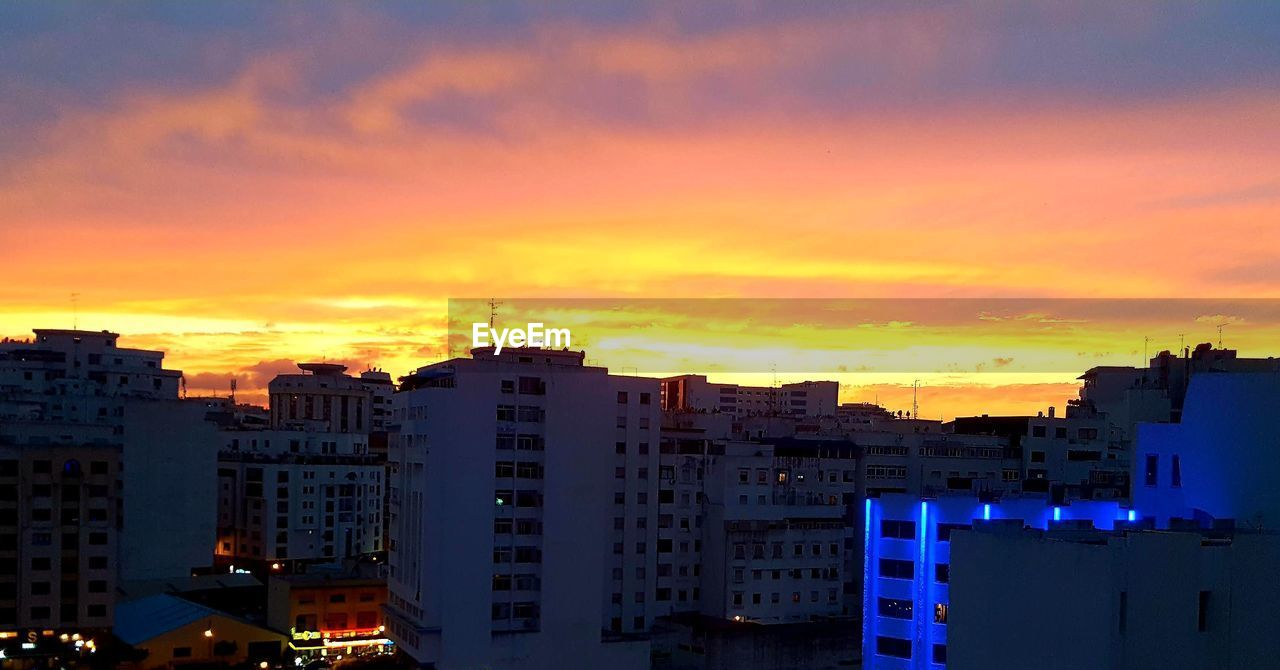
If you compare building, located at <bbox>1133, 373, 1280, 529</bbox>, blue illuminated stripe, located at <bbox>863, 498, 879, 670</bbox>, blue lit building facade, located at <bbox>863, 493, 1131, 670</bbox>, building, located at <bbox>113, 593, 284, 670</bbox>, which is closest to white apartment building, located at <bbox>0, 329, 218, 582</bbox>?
building, located at <bbox>113, 593, 284, 670</bbox>

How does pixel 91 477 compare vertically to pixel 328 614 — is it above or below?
above

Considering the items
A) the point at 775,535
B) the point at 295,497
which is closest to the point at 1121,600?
the point at 775,535

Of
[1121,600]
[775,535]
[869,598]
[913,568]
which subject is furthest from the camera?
[775,535]

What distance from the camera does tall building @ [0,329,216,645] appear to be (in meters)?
39.8

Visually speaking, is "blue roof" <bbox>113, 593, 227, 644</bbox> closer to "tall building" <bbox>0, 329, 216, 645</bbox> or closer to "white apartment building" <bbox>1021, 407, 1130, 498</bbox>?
"tall building" <bbox>0, 329, 216, 645</bbox>

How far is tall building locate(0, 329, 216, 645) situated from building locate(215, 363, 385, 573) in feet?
17.8

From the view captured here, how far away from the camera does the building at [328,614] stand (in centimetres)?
4378

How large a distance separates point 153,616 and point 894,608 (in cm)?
2749

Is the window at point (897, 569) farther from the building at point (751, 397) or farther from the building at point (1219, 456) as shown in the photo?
the building at point (751, 397)

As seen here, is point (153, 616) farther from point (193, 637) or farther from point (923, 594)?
point (923, 594)

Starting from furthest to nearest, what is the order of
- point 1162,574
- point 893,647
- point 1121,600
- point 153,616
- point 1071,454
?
1. point 1071,454
2. point 153,616
3. point 893,647
4. point 1162,574
5. point 1121,600

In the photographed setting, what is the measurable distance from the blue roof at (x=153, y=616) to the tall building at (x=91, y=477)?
4.65 ft

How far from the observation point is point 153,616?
42906mm

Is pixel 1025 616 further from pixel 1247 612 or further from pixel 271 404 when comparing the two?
pixel 271 404
